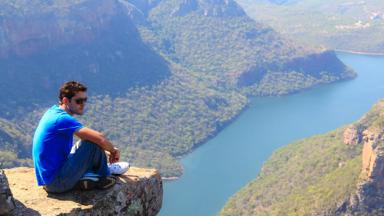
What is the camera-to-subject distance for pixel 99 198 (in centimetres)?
831

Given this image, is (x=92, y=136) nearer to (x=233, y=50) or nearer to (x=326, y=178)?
(x=326, y=178)

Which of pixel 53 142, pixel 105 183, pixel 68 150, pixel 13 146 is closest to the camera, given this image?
pixel 53 142

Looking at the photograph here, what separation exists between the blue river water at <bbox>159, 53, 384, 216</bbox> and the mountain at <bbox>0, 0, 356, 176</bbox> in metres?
3.15

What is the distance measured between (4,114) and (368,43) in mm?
133453

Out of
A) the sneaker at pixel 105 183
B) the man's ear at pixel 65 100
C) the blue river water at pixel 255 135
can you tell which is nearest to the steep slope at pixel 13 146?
the blue river water at pixel 255 135

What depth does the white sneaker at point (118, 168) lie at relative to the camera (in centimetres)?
893

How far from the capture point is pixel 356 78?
14412cm

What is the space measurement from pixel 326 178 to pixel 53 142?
165 ft

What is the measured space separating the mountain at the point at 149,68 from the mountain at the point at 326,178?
17560mm

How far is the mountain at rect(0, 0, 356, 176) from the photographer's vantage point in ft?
281

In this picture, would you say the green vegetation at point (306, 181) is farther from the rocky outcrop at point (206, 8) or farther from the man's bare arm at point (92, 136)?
the rocky outcrop at point (206, 8)

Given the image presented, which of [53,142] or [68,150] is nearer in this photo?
[53,142]

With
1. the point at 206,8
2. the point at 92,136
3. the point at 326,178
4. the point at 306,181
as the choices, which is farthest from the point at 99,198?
the point at 206,8

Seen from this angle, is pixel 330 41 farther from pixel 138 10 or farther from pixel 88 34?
pixel 88 34
